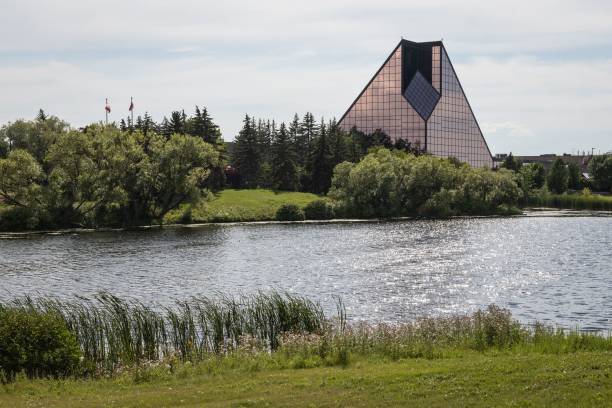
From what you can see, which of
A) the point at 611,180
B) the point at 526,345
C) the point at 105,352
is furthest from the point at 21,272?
the point at 611,180

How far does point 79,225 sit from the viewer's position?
2680 inches

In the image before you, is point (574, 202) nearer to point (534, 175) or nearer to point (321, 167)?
point (534, 175)

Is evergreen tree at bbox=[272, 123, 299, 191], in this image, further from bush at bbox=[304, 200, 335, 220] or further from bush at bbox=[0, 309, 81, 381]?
bush at bbox=[0, 309, 81, 381]

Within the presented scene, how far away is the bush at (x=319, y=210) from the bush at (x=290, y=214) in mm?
1376

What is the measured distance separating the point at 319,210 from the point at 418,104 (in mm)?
51248

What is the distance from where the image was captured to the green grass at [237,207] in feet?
245

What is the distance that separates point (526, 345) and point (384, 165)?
66.3 m

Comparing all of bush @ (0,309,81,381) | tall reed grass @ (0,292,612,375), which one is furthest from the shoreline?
bush @ (0,309,81,381)

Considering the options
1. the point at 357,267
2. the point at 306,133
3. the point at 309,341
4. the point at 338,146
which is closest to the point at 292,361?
the point at 309,341

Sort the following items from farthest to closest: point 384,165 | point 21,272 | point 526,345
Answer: point 384,165, point 21,272, point 526,345

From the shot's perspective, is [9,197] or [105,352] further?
[9,197]

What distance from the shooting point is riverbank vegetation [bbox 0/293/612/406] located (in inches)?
523

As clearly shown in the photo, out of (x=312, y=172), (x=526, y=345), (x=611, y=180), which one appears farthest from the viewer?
(x=611, y=180)

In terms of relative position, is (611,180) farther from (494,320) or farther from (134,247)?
(494,320)
